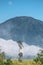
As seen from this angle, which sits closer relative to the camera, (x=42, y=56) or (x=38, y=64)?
(x=42, y=56)

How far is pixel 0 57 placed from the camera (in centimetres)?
1500

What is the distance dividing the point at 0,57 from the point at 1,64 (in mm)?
1538

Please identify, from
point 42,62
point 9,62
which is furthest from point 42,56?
point 9,62

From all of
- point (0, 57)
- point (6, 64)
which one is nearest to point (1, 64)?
point (6, 64)

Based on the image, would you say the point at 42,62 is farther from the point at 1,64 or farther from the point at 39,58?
the point at 1,64

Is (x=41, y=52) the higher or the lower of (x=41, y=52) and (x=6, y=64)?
the higher

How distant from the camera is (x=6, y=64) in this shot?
13320 mm

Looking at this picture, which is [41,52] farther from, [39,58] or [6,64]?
[6,64]

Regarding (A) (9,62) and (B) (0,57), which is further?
(B) (0,57)

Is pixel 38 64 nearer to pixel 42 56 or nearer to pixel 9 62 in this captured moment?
pixel 42 56

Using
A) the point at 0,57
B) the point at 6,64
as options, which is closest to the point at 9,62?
the point at 6,64

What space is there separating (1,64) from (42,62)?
2.12 meters

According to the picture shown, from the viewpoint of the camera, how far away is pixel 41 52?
1459cm

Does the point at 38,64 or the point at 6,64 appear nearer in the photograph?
the point at 6,64
